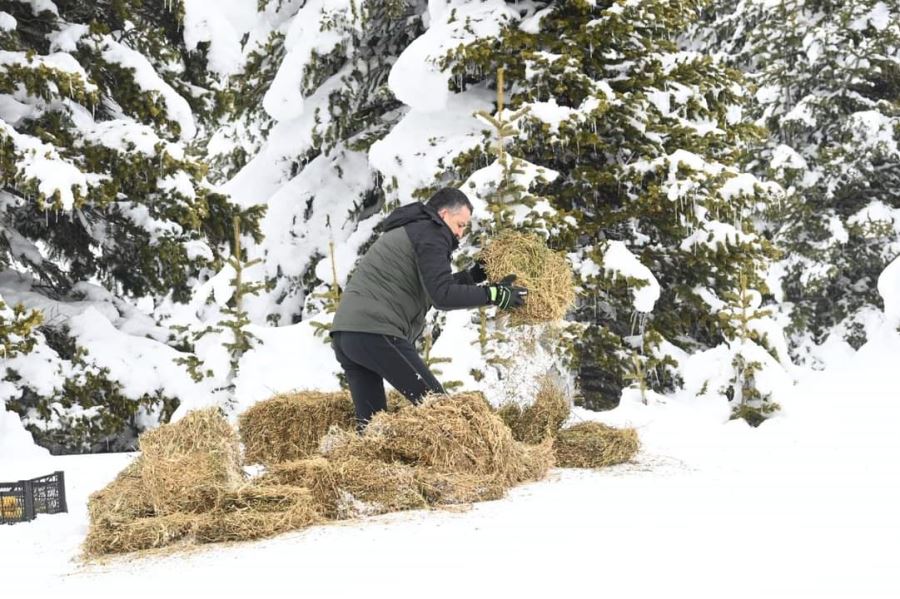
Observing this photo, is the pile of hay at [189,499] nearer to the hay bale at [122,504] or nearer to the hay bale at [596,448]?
the hay bale at [122,504]

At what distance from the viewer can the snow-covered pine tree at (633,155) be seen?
9.58 m

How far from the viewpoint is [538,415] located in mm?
6141

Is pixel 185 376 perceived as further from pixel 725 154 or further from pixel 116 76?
pixel 725 154

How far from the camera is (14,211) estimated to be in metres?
10.4

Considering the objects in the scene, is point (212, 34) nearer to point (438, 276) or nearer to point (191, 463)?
point (438, 276)

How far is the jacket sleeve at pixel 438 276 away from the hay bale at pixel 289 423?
5.05ft

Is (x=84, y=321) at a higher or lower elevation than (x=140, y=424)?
higher

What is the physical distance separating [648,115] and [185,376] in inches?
232

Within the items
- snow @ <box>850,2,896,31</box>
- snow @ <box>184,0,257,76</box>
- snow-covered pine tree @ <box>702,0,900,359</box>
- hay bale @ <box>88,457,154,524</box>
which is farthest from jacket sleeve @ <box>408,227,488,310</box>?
snow @ <box>850,2,896,31</box>

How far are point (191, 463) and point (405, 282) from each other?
1.58 m

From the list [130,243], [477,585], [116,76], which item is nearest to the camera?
[477,585]

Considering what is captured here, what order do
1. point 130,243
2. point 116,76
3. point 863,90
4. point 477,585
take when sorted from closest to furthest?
point 477,585, point 116,76, point 130,243, point 863,90

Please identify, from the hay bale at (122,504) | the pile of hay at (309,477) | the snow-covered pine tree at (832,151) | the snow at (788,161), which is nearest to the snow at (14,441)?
the pile of hay at (309,477)

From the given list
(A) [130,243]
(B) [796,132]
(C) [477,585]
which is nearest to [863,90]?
(B) [796,132]
